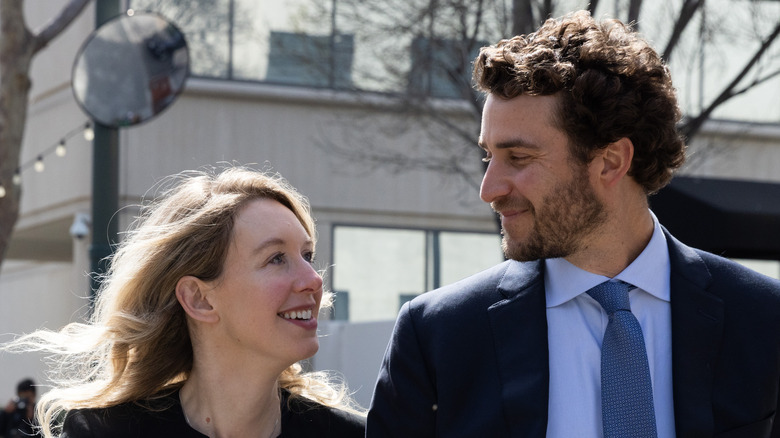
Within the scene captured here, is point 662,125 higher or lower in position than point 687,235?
higher

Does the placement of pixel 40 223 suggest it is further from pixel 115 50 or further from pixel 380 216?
pixel 115 50

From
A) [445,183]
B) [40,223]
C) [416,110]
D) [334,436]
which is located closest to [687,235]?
[334,436]

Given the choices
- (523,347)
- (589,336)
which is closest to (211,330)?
(523,347)

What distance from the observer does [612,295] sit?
3.04 metres

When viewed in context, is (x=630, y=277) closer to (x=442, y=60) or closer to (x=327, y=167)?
(x=442, y=60)

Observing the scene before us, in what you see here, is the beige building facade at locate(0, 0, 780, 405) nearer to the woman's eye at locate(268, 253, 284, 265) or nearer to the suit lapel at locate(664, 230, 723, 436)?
the woman's eye at locate(268, 253, 284, 265)

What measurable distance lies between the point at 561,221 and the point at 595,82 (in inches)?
14.7

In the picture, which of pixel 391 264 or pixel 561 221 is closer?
pixel 561 221

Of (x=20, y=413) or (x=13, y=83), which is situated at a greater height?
(x=13, y=83)

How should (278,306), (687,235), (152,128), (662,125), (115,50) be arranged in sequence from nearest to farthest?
1. (662,125)
2. (278,306)
3. (687,235)
4. (115,50)
5. (152,128)

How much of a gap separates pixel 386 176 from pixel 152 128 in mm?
3259

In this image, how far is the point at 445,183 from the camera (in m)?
16.5

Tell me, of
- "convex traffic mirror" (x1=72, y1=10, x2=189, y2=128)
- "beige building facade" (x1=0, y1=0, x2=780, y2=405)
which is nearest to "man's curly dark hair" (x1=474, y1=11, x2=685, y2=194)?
"convex traffic mirror" (x1=72, y1=10, x2=189, y2=128)

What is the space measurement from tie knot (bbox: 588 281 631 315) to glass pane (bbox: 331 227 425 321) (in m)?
13.4
